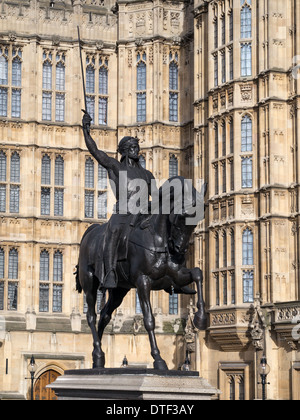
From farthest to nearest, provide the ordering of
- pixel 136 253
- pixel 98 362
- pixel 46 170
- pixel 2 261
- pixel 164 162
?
pixel 164 162 → pixel 46 170 → pixel 2 261 → pixel 98 362 → pixel 136 253

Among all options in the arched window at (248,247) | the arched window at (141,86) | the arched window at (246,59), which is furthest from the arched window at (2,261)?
the arched window at (246,59)

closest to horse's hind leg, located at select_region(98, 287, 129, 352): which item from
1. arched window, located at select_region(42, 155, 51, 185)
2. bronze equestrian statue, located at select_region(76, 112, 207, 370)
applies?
bronze equestrian statue, located at select_region(76, 112, 207, 370)

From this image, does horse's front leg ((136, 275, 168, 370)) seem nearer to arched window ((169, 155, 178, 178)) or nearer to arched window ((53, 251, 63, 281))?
arched window ((53, 251, 63, 281))

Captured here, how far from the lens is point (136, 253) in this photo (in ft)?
43.1

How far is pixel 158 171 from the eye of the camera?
37844mm

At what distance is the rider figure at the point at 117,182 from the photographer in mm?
13367

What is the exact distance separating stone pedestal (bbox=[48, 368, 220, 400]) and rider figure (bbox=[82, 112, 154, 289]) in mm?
1381

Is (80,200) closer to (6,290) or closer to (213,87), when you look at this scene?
(6,290)

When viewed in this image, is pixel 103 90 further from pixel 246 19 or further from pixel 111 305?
pixel 111 305

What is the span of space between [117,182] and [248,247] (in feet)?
61.5

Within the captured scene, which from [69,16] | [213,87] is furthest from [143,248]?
[69,16]

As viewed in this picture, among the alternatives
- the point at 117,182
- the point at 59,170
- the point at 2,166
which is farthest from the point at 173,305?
the point at 117,182

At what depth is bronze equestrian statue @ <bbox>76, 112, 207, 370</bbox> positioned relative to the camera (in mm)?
12703

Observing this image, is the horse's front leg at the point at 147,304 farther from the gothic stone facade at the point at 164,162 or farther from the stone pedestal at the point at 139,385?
the gothic stone facade at the point at 164,162
